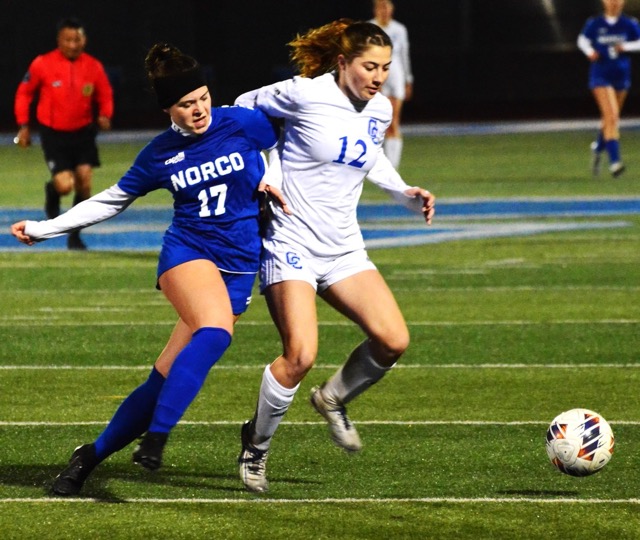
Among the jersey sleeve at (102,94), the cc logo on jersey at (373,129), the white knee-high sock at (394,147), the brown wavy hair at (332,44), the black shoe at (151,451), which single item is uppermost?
the brown wavy hair at (332,44)

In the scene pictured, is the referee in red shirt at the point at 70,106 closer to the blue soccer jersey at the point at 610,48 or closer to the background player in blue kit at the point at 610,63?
the background player in blue kit at the point at 610,63

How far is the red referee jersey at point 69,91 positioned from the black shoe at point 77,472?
9641 mm

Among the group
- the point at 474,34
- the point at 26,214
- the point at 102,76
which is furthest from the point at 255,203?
the point at 474,34

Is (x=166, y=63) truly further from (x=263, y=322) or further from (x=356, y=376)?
(x=263, y=322)

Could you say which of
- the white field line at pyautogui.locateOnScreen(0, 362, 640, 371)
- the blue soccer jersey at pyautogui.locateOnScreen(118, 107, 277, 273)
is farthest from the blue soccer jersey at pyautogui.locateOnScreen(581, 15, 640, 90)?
the blue soccer jersey at pyautogui.locateOnScreen(118, 107, 277, 273)

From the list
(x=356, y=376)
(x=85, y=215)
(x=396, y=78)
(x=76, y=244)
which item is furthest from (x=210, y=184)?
(x=396, y=78)

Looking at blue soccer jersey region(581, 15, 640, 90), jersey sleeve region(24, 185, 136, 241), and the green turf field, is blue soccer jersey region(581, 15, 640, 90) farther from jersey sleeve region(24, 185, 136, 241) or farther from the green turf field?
jersey sleeve region(24, 185, 136, 241)

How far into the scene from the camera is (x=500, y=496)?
6387 millimetres

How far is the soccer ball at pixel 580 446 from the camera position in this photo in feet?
21.6

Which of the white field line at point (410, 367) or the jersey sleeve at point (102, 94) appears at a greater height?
the white field line at point (410, 367)

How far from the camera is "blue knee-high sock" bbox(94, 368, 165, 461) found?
6285mm

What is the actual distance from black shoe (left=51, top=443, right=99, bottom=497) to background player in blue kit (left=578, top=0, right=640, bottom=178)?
1628cm

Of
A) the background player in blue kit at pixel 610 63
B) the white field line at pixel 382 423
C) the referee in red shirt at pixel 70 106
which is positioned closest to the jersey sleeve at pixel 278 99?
the white field line at pixel 382 423

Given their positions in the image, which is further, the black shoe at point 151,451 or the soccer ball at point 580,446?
the soccer ball at point 580,446
